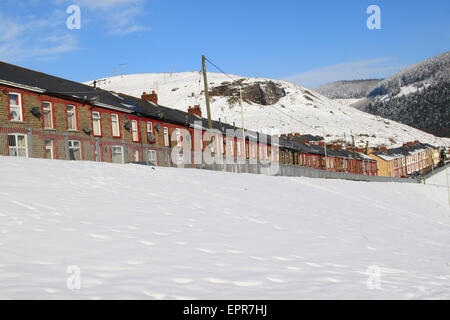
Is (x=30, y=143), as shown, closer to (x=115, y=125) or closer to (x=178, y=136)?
(x=115, y=125)

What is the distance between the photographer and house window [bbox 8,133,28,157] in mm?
24672

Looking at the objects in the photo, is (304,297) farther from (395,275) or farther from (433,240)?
(433,240)

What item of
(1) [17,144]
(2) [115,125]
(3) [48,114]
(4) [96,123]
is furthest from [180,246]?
(2) [115,125]

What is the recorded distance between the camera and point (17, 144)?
2561 centimetres

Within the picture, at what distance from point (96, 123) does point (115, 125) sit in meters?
2.40

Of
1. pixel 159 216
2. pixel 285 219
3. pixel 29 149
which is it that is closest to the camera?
pixel 159 216

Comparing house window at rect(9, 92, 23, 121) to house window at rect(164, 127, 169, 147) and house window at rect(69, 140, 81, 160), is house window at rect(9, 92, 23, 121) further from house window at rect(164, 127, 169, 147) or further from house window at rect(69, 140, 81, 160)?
house window at rect(164, 127, 169, 147)

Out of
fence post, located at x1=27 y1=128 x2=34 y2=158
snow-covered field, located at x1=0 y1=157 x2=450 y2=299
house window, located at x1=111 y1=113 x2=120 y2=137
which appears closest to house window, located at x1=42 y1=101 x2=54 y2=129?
fence post, located at x1=27 y1=128 x2=34 y2=158

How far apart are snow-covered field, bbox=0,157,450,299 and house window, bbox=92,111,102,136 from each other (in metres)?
16.3

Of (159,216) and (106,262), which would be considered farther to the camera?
(159,216)

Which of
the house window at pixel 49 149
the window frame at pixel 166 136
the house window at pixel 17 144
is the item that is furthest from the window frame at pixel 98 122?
the window frame at pixel 166 136

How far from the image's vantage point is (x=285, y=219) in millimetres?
14367

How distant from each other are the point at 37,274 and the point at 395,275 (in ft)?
23.0
